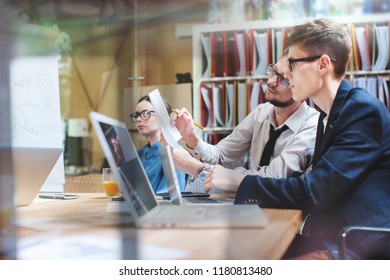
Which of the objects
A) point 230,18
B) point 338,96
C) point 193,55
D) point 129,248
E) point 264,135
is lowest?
point 129,248

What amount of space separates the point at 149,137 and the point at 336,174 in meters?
0.99

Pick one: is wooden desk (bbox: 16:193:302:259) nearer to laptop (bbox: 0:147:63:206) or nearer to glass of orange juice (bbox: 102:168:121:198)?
laptop (bbox: 0:147:63:206)

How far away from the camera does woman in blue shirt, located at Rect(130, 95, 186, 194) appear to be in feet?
6.58

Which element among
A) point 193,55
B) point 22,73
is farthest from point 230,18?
point 22,73

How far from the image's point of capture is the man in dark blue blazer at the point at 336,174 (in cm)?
131

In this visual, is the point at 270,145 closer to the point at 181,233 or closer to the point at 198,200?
the point at 198,200

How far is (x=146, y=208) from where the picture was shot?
119cm

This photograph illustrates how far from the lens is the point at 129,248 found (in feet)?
3.20

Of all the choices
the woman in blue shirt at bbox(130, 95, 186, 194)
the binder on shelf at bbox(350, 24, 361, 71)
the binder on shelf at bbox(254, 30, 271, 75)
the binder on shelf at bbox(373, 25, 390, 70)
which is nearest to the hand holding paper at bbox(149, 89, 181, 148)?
the woman in blue shirt at bbox(130, 95, 186, 194)

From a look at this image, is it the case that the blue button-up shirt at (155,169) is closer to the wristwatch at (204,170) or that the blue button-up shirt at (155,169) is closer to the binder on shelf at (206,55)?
the wristwatch at (204,170)

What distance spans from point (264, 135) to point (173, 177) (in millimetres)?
682

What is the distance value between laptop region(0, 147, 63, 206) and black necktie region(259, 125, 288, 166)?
2.82 ft

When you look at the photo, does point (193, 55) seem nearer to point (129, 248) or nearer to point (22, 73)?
point (22, 73)

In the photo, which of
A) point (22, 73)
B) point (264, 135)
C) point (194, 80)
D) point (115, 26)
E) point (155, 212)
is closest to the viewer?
point (155, 212)
